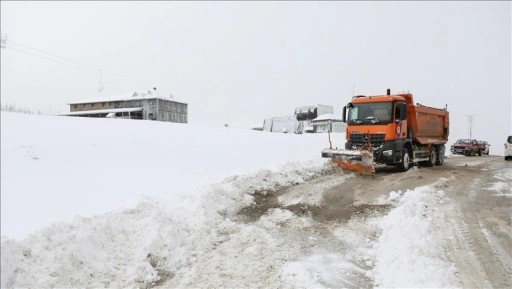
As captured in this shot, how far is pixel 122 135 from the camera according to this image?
17125 millimetres

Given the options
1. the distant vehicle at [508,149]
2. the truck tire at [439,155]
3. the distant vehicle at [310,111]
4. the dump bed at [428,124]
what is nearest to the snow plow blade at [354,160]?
the dump bed at [428,124]

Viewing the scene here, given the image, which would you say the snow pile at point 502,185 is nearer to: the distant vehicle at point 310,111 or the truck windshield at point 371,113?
the truck windshield at point 371,113

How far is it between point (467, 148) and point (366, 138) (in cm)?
2391

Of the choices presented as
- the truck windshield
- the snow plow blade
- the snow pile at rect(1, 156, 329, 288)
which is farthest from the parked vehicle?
the snow pile at rect(1, 156, 329, 288)

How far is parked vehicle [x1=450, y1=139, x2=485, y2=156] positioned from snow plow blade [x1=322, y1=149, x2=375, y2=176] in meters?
24.5

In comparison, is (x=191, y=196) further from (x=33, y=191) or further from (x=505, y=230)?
(x=505, y=230)

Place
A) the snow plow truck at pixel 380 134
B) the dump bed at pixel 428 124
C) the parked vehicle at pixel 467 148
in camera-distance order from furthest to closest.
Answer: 1. the parked vehicle at pixel 467 148
2. the dump bed at pixel 428 124
3. the snow plow truck at pixel 380 134

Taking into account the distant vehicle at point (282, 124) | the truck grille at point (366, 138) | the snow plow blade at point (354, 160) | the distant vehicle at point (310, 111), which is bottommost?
the snow plow blade at point (354, 160)

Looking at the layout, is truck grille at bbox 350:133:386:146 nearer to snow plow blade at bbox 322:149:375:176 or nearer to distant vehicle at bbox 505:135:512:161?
snow plow blade at bbox 322:149:375:176

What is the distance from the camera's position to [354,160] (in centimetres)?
1424

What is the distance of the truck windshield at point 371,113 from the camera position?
14.7 meters

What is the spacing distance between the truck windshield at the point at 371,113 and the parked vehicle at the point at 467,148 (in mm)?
23484

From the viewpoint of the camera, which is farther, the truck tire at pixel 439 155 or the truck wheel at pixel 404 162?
the truck tire at pixel 439 155

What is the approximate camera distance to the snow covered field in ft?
15.7
